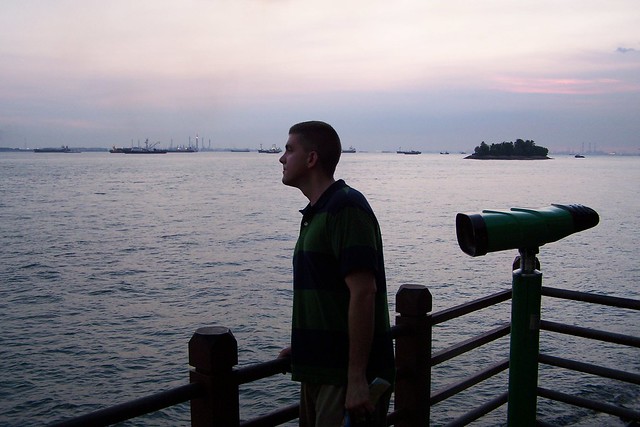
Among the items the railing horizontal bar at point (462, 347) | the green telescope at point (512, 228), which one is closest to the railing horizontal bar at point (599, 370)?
the railing horizontal bar at point (462, 347)

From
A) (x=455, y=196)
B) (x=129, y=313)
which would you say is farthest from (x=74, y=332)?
(x=455, y=196)

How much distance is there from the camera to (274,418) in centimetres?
310

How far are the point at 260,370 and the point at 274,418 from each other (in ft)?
1.38

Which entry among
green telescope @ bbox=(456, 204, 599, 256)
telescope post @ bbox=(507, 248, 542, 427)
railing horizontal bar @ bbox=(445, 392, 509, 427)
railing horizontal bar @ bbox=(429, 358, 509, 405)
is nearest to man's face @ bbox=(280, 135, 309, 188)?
green telescope @ bbox=(456, 204, 599, 256)

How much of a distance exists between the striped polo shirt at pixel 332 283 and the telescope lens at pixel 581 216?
2.94ft

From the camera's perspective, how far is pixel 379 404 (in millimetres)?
2688

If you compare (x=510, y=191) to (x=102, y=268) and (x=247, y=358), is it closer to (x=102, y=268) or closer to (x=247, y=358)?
(x=102, y=268)

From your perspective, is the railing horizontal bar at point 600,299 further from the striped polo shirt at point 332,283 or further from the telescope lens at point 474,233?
the striped polo shirt at point 332,283

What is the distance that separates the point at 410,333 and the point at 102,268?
82.9 feet

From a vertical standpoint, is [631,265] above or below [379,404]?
below

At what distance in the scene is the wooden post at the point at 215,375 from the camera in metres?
2.68

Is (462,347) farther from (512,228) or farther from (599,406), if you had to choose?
(512,228)

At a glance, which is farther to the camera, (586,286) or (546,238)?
(586,286)

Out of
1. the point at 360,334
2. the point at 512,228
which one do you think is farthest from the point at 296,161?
the point at 512,228
